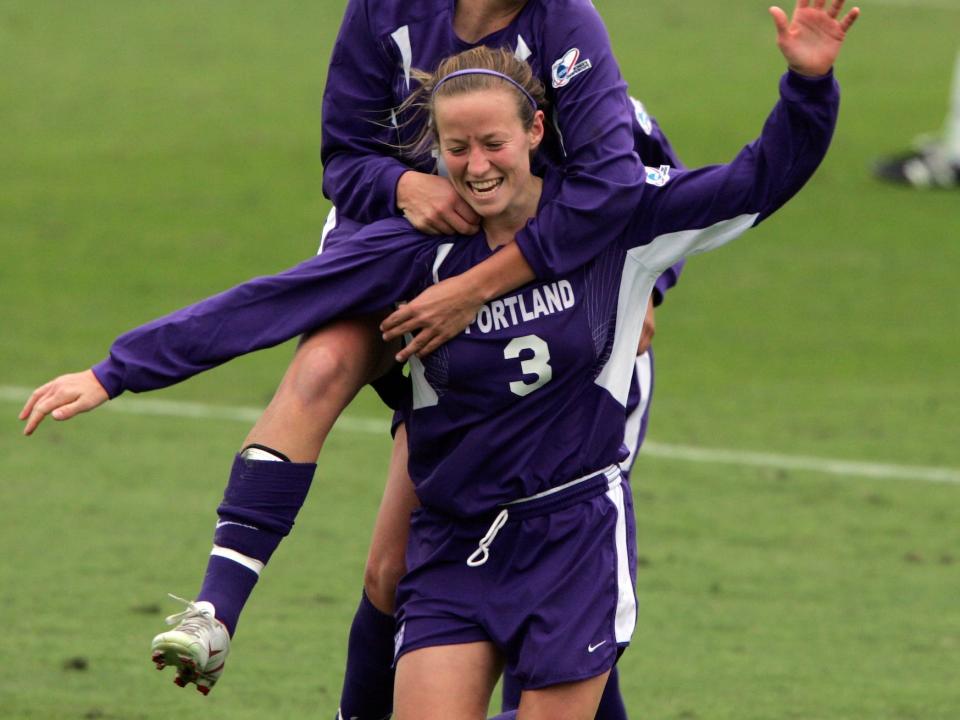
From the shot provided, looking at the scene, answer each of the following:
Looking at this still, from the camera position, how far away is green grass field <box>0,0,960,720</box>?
21.6 ft

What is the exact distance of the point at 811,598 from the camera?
728 centimetres

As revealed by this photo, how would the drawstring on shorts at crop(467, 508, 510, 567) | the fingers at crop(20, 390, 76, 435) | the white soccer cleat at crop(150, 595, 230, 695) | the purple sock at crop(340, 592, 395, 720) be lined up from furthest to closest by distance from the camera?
the purple sock at crop(340, 592, 395, 720)
the drawstring on shorts at crop(467, 508, 510, 567)
the fingers at crop(20, 390, 76, 435)
the white soccer cleat at crop(150, 595, 230, 695)

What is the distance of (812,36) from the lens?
13.9ft

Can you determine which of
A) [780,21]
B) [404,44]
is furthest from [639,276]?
[404,44]

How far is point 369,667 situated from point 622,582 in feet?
2.90

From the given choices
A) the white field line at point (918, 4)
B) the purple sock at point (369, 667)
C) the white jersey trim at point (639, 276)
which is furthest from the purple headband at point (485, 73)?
the white field line at point (918, 4)

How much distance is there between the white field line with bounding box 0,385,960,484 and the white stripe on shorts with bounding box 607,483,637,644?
468 centimetres

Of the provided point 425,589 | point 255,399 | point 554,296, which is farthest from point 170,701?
point 255,399

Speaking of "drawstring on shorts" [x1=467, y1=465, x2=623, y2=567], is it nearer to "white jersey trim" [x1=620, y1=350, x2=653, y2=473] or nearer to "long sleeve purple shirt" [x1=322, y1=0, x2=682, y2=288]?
"long sleeve purple shirt" [x1=322, y1=0, x2=682, y2=288]

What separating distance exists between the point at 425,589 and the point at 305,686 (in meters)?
1.91

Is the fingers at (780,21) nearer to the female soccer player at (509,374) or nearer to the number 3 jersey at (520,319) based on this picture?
the female soccer player at (509,374)

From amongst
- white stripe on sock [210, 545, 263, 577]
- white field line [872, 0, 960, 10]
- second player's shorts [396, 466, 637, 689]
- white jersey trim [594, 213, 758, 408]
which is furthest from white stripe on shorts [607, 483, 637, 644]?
white field line [872, 0, 960, 10]

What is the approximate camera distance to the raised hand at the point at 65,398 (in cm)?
411

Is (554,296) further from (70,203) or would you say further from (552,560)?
(70,203)
